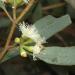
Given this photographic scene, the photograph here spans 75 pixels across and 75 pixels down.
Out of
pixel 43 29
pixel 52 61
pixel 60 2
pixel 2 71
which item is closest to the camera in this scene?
pixel 52 61

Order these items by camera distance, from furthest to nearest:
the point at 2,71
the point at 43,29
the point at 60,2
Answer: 1. the point at 60,2
2. the point at 2,71
3. the point at 43,29

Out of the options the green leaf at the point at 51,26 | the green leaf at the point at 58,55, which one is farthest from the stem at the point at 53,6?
the green leaf at the point at 58,55

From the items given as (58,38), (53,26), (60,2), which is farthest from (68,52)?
(60,2)

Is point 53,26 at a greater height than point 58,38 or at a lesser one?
greater

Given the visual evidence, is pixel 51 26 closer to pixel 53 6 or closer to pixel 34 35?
pixel 34 35

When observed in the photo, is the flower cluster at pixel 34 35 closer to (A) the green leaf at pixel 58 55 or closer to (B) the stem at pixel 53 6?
(A) the green leaf at pixel 58 55

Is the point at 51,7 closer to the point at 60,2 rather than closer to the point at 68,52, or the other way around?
the point at 60,2

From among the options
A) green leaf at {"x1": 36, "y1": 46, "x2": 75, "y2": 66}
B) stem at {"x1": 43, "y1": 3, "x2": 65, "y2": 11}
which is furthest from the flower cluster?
stem at {"x1": 43, "y1": 3, "x2": 65, "y2": 11}
